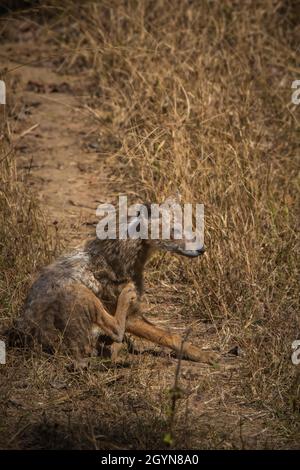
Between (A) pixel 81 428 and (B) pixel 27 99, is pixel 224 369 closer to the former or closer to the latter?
(A) pixel 81 428

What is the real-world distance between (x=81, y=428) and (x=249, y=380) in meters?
1.25

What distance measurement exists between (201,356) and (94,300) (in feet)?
2.77

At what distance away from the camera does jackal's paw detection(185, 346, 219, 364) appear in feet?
21.8

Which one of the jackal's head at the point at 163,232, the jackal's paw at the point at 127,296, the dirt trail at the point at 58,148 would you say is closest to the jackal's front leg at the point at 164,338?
the jackal's paw at the point at 127,296

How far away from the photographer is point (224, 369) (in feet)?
21.4

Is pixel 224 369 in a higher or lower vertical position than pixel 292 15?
lower

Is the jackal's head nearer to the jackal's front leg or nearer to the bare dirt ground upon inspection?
the jackal's front leg

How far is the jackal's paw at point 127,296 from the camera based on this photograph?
6645 millimetres

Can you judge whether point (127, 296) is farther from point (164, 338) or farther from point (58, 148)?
point (58, 148)

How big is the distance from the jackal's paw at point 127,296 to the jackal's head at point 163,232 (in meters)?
0.36

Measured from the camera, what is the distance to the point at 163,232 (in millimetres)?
6930

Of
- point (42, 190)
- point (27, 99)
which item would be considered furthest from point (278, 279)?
point (27, 99)

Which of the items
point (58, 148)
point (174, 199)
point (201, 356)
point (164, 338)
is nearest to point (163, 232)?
point (174, 199)

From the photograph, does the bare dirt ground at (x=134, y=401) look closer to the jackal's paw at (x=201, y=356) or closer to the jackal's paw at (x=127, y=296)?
the jackal's paw at (x=201, y=356)
